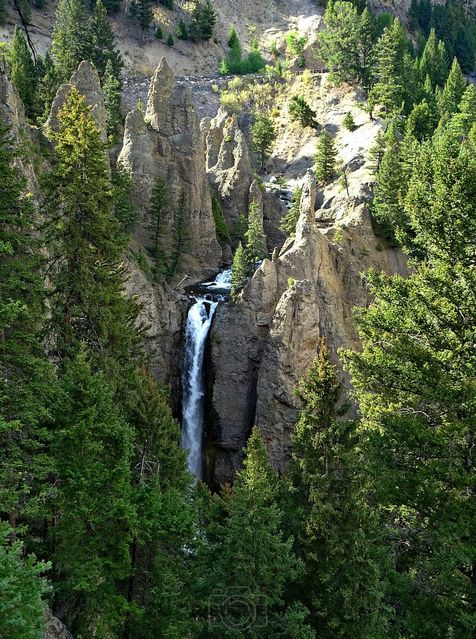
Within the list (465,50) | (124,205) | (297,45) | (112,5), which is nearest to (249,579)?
(124,205)

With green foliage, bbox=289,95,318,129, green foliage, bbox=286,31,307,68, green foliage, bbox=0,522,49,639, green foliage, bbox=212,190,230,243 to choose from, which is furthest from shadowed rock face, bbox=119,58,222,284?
green foliage, bbox=286,31,307,68

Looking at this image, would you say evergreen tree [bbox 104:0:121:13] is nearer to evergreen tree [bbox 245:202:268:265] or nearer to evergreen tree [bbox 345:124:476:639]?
evergreen tree [bbox 245:202:268:265]

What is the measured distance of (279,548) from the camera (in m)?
13.4

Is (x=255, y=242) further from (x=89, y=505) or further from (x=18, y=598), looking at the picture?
(x=18, y=598)

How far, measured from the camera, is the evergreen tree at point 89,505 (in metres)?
13.2

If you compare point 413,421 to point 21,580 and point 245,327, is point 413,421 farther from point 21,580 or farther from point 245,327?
point 245,327

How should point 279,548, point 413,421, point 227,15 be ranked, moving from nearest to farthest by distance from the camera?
point 413,421, point 279,548, point 227,15

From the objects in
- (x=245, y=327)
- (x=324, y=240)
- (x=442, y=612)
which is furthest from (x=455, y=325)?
(x=324, y=240)

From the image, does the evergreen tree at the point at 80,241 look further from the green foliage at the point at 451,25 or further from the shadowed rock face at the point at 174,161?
the green foliage at the point at 451,25

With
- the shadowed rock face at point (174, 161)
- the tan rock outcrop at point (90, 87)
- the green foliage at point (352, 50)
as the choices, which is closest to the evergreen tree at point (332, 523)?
the shadowed rock face at point (174, 161)

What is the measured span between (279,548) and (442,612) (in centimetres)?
403

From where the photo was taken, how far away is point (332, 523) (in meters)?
15.2

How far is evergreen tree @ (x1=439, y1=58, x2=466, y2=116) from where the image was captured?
200 feet

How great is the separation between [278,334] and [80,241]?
68.2 ft
